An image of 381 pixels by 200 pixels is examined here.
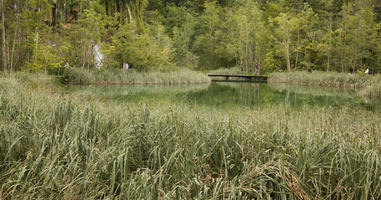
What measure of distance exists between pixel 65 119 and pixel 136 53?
46.6 ft

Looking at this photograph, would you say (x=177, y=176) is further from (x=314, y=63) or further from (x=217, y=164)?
(x=314, y=63)

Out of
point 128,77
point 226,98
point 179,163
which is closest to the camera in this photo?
point 179,163

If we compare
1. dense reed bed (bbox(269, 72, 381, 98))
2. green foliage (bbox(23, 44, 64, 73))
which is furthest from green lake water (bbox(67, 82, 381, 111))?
dense reed bed (bbox(269, 72, 381, 98))

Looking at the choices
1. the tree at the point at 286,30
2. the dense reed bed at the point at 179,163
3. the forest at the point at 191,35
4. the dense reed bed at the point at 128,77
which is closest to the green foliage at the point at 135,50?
the forest at the point at 191,35

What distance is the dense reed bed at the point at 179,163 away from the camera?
208 cm

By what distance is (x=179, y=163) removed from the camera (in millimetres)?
2363

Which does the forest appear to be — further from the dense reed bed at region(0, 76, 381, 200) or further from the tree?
the dense reed bed at region(0, 76, 381, 200)

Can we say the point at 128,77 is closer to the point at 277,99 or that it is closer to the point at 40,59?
the point at 40,59

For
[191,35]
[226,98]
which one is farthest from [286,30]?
[226,98]

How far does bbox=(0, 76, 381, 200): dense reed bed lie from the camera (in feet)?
6.82

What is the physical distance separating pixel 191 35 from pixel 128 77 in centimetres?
A: 2081

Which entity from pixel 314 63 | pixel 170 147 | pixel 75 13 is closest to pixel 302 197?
pixel 170 147

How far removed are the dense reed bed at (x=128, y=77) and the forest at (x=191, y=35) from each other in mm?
1031

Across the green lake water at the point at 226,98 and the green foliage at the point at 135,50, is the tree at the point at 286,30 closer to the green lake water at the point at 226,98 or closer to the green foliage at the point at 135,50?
the green foliage at the point at 135,50
